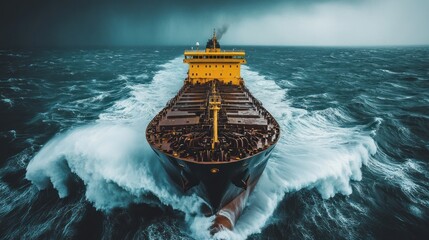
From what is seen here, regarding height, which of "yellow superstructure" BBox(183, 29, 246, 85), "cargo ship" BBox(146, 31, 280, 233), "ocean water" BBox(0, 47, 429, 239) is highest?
"yellow superstructure" BBox(183, 29, 246, 85)

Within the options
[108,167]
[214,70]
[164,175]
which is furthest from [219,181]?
[214,70]

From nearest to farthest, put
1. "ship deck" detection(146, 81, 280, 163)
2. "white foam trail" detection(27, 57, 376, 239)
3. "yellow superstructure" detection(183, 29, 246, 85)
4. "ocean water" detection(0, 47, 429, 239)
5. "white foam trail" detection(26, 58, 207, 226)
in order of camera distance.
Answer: "ship deck" detection(146, 81, 280, 163)
"ocean water" detection(0, 47, 429, 239)
"white foam trail" detection(27, 57, 376, 239)
"white foam trail" detection(26, 58, 207, 226)
"yellow superstructure" detection(183, 29, 246, 85)

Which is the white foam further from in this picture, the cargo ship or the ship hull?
the cargo ship

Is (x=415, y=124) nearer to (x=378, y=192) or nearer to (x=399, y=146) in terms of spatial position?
(x=399, y=146)

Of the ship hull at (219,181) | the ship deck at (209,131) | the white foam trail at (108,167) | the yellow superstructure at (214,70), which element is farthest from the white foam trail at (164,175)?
the yellow superstructure at (214,70)

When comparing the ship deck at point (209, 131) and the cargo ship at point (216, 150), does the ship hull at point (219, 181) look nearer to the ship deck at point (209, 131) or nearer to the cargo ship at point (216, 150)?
the cargo ship at point (216, 150)

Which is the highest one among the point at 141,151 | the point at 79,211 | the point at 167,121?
the point at 167,121

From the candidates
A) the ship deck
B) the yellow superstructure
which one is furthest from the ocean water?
the yellow superstructure

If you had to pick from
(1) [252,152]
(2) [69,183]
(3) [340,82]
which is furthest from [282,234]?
(3) [340,82]
